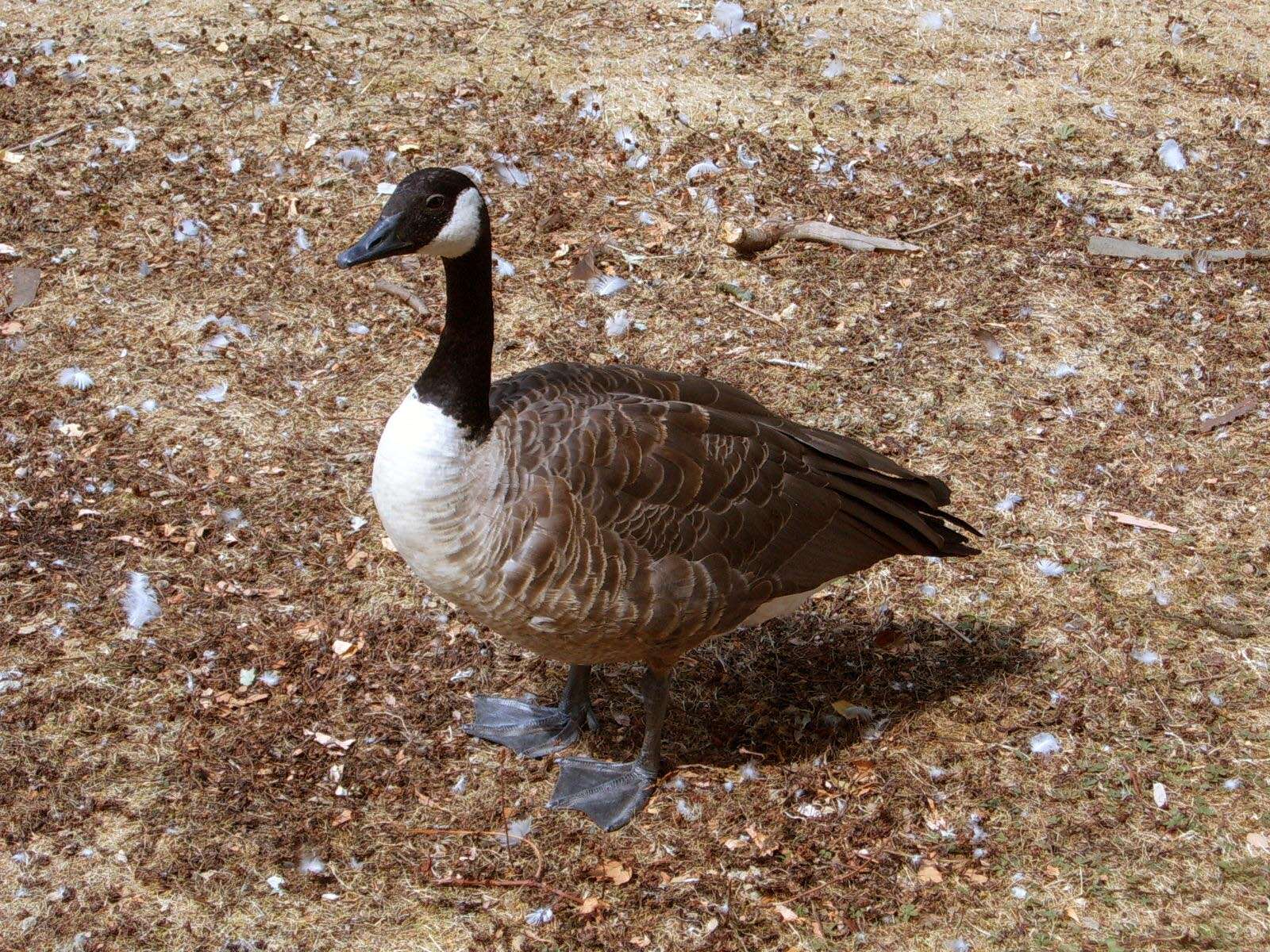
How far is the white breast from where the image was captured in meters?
3.61

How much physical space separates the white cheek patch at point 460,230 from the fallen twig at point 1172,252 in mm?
4484

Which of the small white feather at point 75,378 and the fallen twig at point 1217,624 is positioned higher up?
the small white feather at point 75,378

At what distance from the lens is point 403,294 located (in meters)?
6.52

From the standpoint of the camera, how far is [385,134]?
7.46m

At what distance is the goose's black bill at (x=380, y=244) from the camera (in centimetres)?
354

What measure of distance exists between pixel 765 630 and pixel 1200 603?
1.79m

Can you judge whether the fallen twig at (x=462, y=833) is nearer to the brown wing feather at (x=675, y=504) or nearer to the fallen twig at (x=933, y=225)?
the brown wing feather at (x=675, y=504)

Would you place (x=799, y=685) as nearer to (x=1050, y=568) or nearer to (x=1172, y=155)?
(x=1050, y=568)

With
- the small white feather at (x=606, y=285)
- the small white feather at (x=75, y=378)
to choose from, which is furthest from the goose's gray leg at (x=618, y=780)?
the small white feather at (x=75, y=378)

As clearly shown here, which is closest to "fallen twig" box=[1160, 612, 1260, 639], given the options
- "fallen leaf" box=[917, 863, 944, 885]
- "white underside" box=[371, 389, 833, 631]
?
"fallen leaf" box=[917, 863, 944, 885]

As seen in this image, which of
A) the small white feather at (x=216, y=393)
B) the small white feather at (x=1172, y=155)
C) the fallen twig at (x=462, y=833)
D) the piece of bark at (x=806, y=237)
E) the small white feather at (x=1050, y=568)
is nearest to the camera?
the fallen twig at (x=462, y=833)

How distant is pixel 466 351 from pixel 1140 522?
130 inches

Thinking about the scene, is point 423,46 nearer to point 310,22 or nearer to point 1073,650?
point 310,22

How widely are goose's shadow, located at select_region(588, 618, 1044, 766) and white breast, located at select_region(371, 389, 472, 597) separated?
4.43 feet
